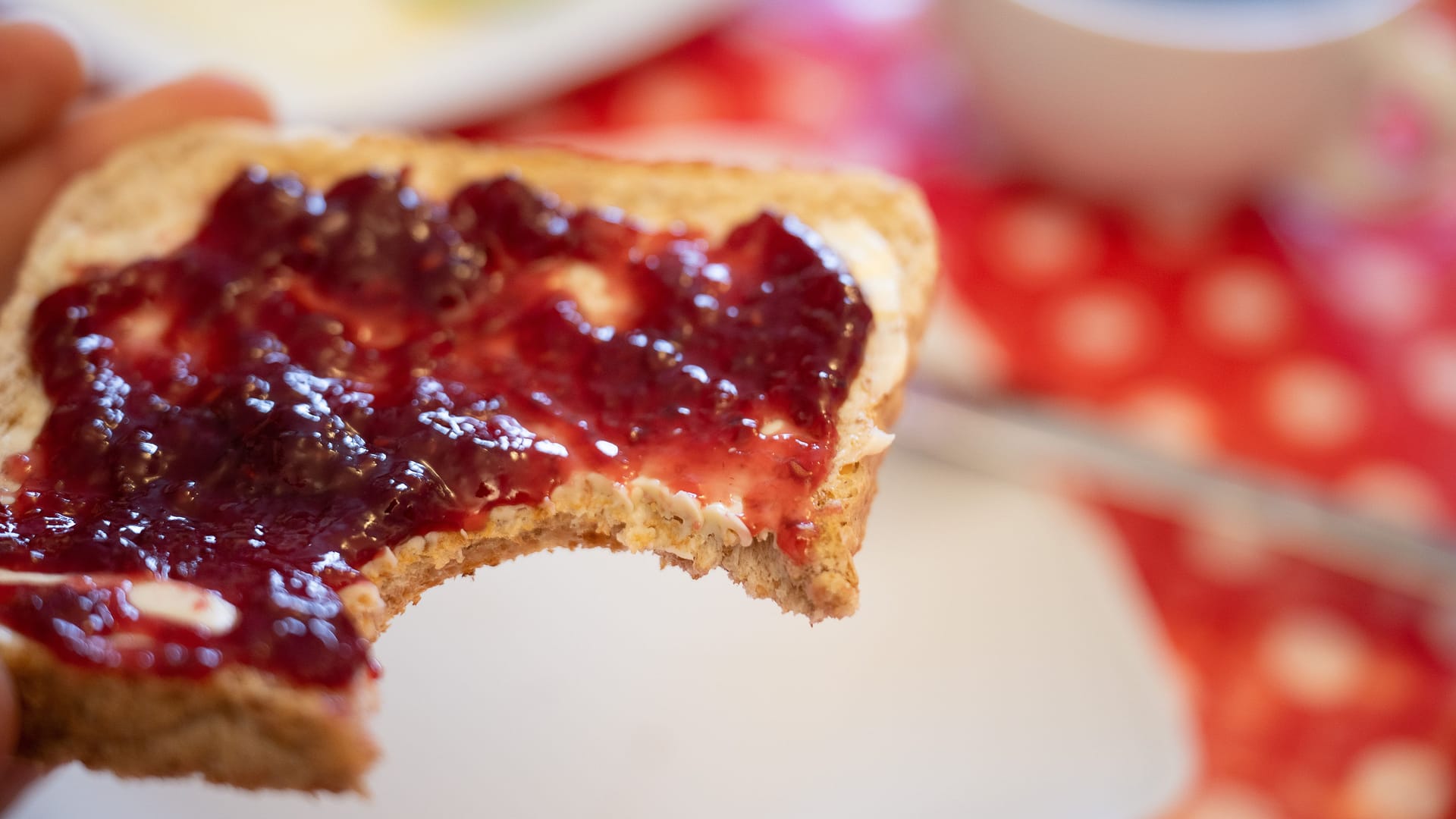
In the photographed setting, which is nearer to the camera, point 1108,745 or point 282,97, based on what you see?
point 1108,745

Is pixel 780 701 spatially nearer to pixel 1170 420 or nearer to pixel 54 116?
pixel 1170 420

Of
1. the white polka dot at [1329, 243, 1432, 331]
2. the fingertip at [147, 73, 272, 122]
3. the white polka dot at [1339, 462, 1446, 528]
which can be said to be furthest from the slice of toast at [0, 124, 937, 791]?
the white polka dot at [1329, 243, 1432, 331]

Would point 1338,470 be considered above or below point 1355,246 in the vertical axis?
below

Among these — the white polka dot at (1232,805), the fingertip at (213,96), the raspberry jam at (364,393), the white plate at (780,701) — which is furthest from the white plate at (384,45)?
the white polka dot at (1232,805)

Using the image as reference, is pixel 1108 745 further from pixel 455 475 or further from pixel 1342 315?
→ pixel 455 475

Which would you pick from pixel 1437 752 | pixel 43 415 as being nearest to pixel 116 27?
pixel 43 415

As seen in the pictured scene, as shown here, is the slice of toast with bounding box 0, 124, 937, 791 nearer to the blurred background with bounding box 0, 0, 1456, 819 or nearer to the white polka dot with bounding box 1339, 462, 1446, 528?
A: the blurred background with bounding box 0, 0, 1456, 819
